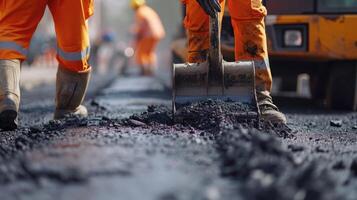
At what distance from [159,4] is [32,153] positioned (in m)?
72.7

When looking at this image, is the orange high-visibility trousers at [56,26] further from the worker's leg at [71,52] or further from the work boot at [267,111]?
the work boot at [267,111]

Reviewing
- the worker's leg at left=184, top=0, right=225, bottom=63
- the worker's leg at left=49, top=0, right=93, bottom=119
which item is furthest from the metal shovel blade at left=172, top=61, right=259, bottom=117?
the worker's leg at left=49, top=0, right=93, bottom=119

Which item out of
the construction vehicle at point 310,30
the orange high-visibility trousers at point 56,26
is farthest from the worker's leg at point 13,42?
the construction vehicle at point 310,30

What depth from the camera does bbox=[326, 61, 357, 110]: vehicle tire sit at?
604 centimetres

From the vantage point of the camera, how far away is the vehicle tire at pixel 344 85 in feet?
19.8

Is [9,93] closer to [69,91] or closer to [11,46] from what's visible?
[11,46]

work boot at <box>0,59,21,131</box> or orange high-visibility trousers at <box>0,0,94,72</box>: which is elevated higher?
orange high-visibility trousers at <box>0,0,94,72</box>

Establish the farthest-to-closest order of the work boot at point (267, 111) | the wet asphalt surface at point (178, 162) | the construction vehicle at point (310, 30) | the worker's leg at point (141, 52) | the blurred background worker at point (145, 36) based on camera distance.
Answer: the worker's leg at point (141, 52) → the blurred background worker at point (145, 36) → the construction vehicle at point (310, 30) → the work boot at point (267, 111) → the wet asphalt surface at point (178, 162)

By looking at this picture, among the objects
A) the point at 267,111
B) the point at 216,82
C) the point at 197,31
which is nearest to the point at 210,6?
the point at 216,82

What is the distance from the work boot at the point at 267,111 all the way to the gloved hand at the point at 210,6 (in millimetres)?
634

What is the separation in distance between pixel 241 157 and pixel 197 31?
1899 mm

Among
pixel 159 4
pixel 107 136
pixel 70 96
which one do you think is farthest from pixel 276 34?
pixel 159 4

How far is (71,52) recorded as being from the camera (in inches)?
163

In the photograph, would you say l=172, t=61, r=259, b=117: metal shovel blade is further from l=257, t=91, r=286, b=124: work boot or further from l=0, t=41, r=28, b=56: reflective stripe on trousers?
l=0, t=41, r=28, b=56: reflective stripe on trousers
